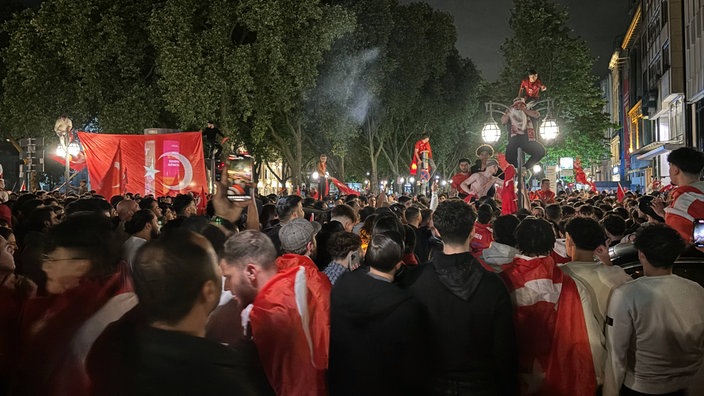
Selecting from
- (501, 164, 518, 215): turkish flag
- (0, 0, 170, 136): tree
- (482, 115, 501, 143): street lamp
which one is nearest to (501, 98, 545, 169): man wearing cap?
(501, 164, 518, 215): turkish flag

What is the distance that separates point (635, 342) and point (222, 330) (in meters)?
2.56

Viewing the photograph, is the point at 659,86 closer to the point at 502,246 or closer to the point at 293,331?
the point at 502,246

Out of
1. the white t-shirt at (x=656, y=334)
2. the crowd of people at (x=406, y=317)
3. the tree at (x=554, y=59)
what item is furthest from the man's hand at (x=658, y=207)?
the tree at (x=554, y=59)

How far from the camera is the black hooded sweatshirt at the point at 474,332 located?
3676 mm

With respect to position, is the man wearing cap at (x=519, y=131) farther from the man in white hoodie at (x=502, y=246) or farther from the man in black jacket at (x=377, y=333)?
the man in black jacket at (x=377, y=333)

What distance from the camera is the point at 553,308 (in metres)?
4.23

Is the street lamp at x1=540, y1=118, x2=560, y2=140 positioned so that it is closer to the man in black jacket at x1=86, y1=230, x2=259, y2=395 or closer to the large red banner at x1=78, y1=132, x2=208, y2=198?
the large red banner at x1=78, y1=132, x2=208, y2=198

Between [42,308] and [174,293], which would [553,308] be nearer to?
[174,293]

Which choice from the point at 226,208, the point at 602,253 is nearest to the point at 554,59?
the point at 226,208

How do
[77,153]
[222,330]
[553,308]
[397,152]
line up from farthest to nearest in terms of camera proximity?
[397,152]
[77,153]
[553,308]
[222,330]

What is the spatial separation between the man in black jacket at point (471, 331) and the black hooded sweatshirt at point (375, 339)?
0.32 feet

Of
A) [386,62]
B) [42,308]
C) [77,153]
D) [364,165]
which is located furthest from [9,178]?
[42,308]

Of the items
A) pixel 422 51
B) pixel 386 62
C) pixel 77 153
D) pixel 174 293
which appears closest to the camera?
pixel 174 293

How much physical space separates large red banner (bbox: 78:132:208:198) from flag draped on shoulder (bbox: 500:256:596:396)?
1325 centimetres
